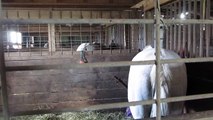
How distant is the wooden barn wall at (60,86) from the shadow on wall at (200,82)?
1241mm

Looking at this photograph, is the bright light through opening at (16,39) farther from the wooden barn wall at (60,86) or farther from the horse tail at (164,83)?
the horse tail at (164,83)

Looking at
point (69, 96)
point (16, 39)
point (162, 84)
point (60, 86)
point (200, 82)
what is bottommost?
point (69, 96)

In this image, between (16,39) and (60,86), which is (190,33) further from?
(16,39)

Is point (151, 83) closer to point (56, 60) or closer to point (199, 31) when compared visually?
point (199, 31)

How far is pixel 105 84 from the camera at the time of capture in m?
3.96

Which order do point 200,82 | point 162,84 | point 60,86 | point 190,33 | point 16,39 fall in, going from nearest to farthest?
point 162,84, point 200,82, point 190,33, point 60,86, point 16,39

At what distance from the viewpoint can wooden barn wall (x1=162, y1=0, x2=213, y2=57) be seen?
2.95 meters

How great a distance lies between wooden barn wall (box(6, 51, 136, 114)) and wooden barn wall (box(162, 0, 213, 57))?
0.98 m

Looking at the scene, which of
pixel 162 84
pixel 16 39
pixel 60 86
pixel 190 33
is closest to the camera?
pixel 162 84

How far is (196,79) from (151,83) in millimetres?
1063

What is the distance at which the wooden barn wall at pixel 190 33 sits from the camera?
2.95 meters

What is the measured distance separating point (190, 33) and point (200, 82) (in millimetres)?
750

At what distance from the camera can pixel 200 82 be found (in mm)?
2859

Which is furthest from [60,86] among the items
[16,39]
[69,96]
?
[16,39]
